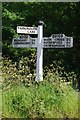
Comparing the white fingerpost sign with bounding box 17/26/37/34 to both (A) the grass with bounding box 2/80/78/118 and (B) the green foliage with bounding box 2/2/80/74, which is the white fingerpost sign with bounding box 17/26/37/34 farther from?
(B) the green foliage with bounding box 2/2/80/74

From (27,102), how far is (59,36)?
247 cm

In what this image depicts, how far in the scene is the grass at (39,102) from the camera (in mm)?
4934

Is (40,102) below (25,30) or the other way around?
below

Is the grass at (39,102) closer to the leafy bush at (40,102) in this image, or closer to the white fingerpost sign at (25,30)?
the leafy bush at (40,102)

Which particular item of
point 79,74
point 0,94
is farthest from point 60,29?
point 0,94

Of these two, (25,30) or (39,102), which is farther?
(25,30)

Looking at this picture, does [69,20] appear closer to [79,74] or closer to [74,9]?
[74,9]

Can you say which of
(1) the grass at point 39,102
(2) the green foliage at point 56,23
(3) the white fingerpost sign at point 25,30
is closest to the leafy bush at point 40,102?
(1) the grass at point 39,102

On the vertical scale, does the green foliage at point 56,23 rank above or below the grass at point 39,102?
above

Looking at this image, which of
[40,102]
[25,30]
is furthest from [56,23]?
[40,102]

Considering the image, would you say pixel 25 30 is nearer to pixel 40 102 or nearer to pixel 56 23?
pixel 40 102

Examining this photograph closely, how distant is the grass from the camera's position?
4.93 meters

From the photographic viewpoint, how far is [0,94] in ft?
17.1

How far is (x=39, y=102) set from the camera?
498cm
